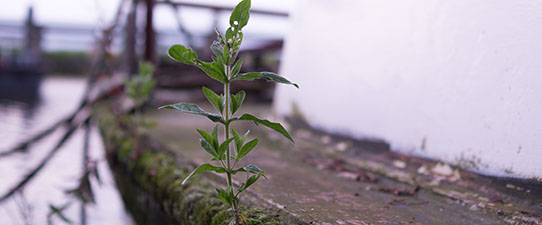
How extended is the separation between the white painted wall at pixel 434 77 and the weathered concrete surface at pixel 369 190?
7 cm

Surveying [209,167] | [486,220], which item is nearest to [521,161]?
[486,220]

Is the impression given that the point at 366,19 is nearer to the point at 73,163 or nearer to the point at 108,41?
the point at 108,41

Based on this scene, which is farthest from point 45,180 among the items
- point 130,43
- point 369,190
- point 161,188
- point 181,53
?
point 181,53

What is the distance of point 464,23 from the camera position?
1654mm

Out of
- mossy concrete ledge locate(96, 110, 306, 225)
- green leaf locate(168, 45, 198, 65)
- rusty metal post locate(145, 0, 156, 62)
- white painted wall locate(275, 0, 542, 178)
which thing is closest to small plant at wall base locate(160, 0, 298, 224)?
green leaf locate(168, 45, 198, 65)

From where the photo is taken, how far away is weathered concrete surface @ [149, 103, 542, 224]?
135 centimetres

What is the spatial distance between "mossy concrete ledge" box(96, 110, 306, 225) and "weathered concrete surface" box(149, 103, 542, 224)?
0.06 meters

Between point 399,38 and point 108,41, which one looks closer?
point 399,38

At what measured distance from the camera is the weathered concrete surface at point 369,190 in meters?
1.35

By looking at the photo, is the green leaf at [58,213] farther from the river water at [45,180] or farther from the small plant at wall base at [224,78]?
the small plant at wall base at [224,78]

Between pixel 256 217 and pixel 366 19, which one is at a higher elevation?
pixel 366 19

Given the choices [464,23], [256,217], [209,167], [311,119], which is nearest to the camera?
[209,167]

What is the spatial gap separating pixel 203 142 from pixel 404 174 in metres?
0.97

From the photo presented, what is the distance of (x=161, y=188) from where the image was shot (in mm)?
1952
